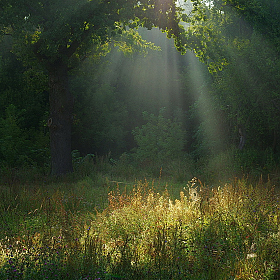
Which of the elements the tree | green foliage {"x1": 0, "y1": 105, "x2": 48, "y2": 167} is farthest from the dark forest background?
the tree

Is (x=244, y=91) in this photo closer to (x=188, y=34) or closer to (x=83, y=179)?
(x=188, y=34)

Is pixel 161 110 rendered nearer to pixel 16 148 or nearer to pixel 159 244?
pixel 16 148


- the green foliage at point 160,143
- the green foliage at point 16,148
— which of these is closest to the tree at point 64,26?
the green foliage at point 16,148

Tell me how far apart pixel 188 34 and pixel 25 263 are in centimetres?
966

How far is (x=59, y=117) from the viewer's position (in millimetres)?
12383

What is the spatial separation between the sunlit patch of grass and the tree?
5.82 m

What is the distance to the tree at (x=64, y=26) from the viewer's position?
10.3 m

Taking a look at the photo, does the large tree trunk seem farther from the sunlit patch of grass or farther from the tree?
the sunlit patch of grass

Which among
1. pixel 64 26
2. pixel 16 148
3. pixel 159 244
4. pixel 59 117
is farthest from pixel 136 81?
pixel 159 244

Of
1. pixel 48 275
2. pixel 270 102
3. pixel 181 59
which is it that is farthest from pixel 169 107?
pixel 48 275

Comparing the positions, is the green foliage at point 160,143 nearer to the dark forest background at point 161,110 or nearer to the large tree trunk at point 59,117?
the dark forest background at point 161,110

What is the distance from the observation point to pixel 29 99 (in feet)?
65.4

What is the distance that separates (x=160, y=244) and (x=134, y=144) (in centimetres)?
2055

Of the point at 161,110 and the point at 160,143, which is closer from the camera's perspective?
the point at 160,143
